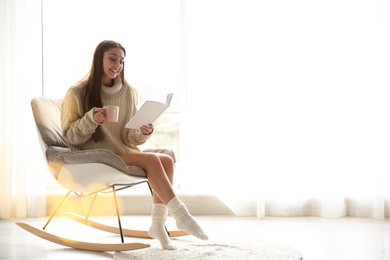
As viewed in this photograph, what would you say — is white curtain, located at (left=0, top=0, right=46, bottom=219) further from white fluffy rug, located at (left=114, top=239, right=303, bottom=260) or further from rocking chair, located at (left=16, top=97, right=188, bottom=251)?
white fluffy rug, located at (left=114, top=239, right=303, bottom=260)

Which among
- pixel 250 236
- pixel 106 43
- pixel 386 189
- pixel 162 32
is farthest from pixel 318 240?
pixel 162 32

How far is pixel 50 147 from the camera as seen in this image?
301 cm

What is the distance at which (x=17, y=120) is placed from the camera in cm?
407

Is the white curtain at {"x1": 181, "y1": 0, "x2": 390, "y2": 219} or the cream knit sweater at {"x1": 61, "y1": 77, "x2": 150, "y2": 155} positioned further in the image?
the white curtain at {"x1": 181, "y1": 0, "x2": 390, "y2": 219}

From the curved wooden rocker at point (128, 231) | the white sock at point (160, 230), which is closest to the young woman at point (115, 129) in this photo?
the white sock at point (160, 230)

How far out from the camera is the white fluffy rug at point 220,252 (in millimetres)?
2633

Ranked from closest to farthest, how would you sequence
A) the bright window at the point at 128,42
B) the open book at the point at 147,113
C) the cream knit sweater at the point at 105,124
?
the open book at the point at 147,113
the cream knit sweater at the point at 105,124
the bright window at the point at 128,42

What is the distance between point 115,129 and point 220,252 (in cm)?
86

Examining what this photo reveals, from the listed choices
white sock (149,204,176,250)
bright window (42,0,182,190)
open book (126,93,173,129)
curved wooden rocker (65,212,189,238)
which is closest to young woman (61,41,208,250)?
white sock (149,204,176,250)

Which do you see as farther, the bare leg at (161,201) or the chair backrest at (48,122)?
the chair backrest at (48,122)

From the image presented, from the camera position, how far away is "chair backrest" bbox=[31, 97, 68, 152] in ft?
10.0

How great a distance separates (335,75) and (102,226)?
72.7 inches

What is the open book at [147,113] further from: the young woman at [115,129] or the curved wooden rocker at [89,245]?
the curved wooden rocker at [89,245]

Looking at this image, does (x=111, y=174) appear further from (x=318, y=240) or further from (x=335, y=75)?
(x=335, y=75)
